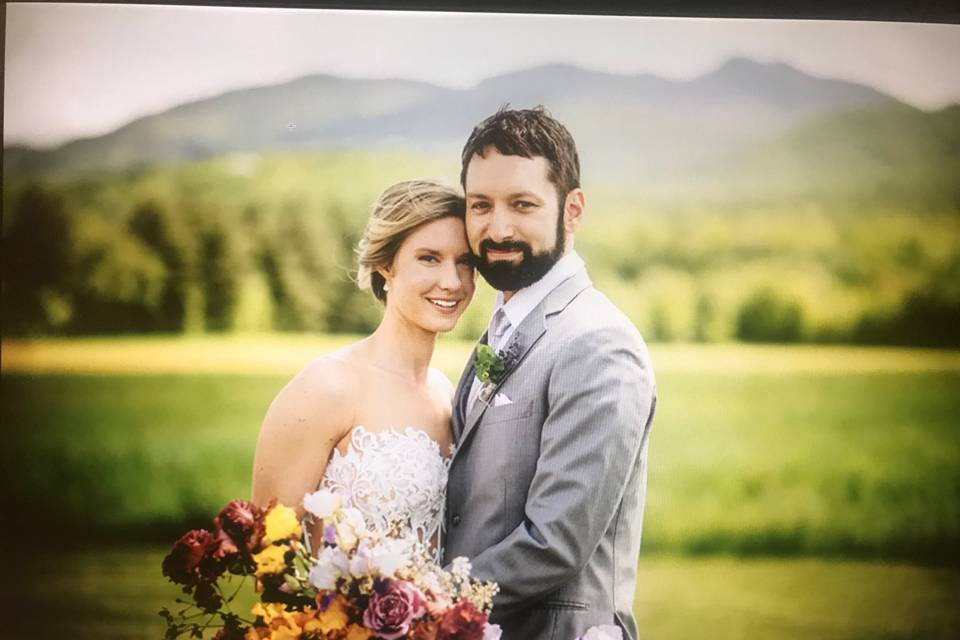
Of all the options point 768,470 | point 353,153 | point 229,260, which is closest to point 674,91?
point 353,153

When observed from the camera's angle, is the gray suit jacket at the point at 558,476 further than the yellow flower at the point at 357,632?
Yes

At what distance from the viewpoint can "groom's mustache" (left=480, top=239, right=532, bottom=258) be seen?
2.85 m

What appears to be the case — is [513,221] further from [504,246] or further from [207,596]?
[207,596]

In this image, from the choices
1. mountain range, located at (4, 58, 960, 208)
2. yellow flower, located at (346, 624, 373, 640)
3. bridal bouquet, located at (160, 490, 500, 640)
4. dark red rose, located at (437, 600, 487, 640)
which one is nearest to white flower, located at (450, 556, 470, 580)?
bridal bouquet, located at (160, 490, 500, 640)

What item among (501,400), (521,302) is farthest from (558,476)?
(521,302)

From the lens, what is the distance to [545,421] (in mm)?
2666

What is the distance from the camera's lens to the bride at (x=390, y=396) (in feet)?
9.04

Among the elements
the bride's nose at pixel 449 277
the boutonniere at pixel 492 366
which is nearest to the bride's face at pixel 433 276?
the bride's nose at pixel 449 277

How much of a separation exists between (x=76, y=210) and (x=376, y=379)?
1.13m

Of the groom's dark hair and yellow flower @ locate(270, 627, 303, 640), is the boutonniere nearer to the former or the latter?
the groom's dark hair

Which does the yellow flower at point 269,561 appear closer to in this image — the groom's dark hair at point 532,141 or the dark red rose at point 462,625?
the dark red rose at point 462,625

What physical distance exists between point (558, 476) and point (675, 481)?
0.66 meters

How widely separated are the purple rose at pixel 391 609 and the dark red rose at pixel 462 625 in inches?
2.6

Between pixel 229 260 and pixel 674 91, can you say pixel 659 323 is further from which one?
pixel 229 260
